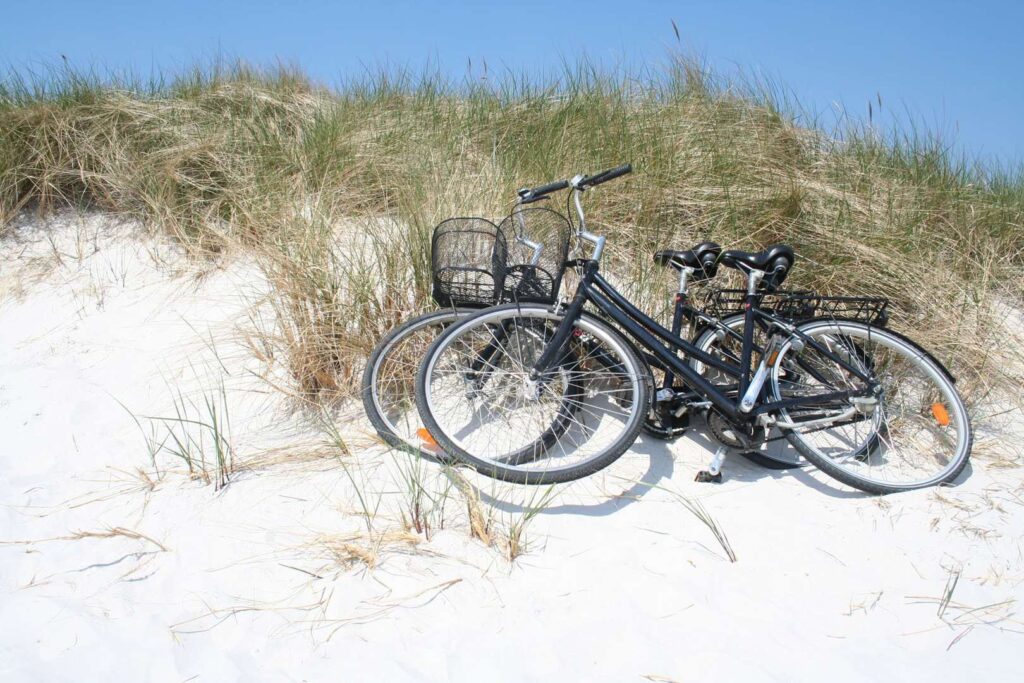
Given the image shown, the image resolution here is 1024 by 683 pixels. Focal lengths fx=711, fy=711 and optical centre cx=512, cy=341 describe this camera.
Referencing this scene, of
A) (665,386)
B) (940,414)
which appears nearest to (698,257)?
(665,386)

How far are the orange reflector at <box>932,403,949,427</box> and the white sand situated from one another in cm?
31

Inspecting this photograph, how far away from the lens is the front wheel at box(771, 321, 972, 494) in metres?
3.12

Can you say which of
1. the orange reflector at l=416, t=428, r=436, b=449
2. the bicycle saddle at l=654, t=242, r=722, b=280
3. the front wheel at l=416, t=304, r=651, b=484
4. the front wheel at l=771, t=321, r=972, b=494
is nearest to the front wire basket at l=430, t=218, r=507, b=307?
the front wheel at l=416, t=304, r=651, b=484

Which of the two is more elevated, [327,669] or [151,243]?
[151,243]

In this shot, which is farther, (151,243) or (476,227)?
(151,243)

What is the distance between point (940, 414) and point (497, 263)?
83.4 inches

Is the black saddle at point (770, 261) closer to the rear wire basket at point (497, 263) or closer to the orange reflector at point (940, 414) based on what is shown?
the rear wire basket at point (497, 263)

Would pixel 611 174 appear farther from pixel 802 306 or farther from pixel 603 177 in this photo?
pixel 802 306

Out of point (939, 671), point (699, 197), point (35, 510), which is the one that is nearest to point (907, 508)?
point (939, 671)

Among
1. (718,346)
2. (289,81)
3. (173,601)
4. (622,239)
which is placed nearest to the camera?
(173,601)

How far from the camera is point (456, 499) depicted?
299cm

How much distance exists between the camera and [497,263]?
318cm

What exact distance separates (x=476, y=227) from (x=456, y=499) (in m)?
1.50

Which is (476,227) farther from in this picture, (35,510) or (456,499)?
(35,510)
